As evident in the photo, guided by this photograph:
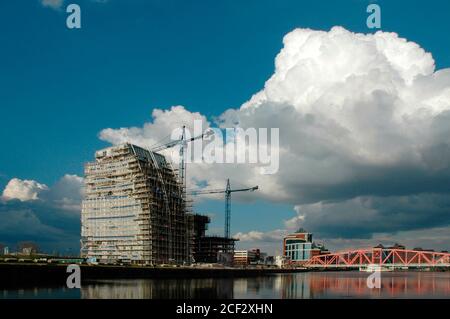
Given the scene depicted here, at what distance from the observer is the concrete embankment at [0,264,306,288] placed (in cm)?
10144

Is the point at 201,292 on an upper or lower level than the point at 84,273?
upper

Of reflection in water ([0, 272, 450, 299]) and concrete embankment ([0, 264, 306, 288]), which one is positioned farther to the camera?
concrete embankment ([0, 264, 306, 288])

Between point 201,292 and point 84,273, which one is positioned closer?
point 201,292

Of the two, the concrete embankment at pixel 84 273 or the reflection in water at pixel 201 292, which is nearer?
the reflection in water at pixel 201 292

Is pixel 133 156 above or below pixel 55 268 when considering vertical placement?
above

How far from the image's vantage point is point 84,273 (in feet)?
414

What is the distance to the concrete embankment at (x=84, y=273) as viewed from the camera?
101438 mm
